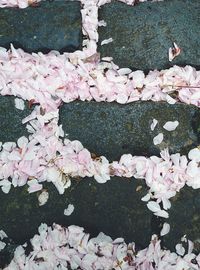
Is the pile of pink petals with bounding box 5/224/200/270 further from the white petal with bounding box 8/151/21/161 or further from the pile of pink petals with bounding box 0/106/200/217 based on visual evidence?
the white petal with bounding box 8/151/21/161

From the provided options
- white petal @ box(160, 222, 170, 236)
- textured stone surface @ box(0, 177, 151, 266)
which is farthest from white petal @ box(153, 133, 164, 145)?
white petal @ box(160, 222, 170, 236)

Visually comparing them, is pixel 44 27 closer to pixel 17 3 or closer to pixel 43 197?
pixel 17 3

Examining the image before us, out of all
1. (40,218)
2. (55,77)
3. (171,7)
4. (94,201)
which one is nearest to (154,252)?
(94,201)

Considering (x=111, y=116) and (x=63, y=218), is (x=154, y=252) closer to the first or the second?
(x=63, y=218)

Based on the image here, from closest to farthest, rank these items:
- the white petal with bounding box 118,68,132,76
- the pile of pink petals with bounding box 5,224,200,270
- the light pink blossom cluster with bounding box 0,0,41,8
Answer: the pile of pink petals with bounding box 5,224,200,270, the white petal with bounding box 118,68,132,76, the light pink blossom cluster with bounding box 0,0,41,8

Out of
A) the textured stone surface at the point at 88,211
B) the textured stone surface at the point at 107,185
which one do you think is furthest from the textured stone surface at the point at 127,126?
the textured stone surface at the point at 88,211

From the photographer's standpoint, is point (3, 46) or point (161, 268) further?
point (3, 46)

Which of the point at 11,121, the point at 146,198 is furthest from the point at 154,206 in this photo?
the point at 11,121
